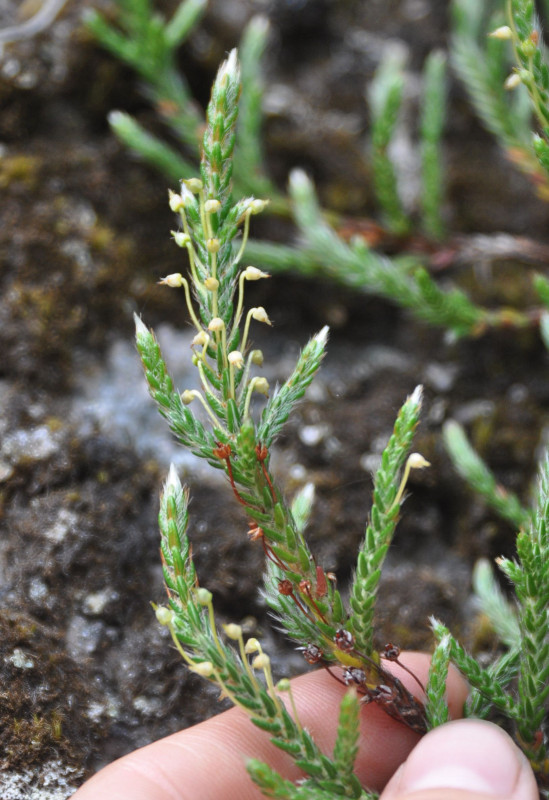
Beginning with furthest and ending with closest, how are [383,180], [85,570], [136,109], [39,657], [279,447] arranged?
1. [136,109]
2. [383,180]
3. [279,447]
4. [85,570]
5. [39,657]

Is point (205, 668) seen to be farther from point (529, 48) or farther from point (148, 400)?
point (529, 48)

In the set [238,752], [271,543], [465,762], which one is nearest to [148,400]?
[271,543]

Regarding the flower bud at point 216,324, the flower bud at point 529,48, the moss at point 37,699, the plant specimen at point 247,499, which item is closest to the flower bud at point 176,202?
the plant specimen at point 247,499

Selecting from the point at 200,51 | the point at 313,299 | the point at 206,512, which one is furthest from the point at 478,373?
the point at 200,51

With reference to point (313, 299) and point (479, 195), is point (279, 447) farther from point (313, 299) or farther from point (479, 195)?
point (479, 195)

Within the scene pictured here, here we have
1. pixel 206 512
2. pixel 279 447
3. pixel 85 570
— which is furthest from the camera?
pixel 279 447

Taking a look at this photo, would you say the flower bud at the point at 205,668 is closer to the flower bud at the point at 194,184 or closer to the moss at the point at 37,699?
the moss at the point at 37,699
